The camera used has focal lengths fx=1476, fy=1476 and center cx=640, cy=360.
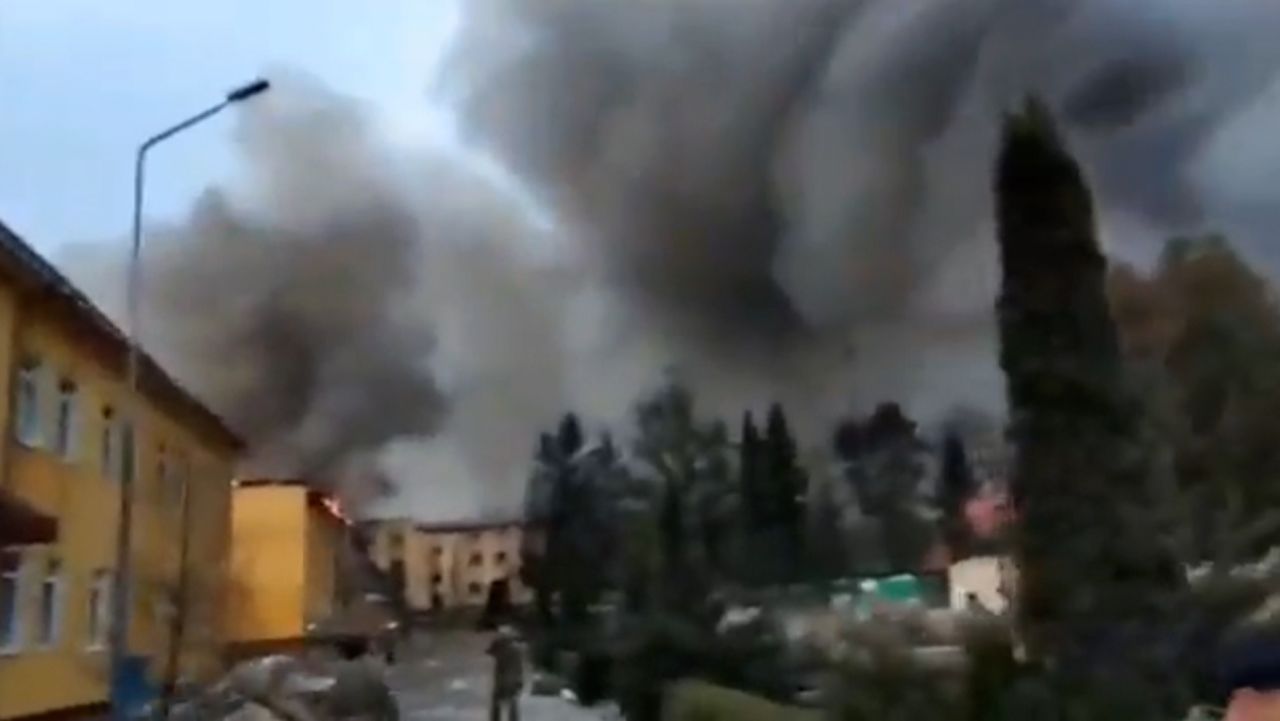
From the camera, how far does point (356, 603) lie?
43.9 metres

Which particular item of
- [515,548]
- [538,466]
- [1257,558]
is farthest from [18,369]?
[538,466]

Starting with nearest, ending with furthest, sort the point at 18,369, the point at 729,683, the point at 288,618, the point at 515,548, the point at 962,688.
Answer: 1. the point at 962,688
2. the point at 18,369
3. the point at 729,683
4. the point at 288,618
5. the point at 515,548

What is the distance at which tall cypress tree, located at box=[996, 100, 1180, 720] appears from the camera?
1104 centimetres

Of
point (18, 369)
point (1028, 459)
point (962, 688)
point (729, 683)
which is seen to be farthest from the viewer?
point (729, 683)

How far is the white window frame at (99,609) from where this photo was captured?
19.6m

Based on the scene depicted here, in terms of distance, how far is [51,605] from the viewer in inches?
704

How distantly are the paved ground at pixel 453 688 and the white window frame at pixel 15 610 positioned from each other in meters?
6.36

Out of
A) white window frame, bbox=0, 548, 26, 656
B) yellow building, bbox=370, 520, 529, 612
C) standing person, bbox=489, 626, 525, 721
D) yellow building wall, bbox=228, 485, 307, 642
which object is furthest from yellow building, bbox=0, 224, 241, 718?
yellow building, bbox=370, 520, 529, 612

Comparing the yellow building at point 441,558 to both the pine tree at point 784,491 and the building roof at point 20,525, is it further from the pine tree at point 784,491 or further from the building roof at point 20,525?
the building roof at point 20,525

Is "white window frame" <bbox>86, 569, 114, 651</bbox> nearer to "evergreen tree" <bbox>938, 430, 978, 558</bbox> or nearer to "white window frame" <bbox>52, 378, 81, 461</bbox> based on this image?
"white window frame" <bbox>52, 378, 81, 461</bbox>

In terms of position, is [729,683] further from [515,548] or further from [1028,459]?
[515,548]

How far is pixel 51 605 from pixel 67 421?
231 cm

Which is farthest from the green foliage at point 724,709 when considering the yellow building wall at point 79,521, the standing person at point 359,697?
the yellow building wall at point 79,521

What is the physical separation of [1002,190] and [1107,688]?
506 centimetres
